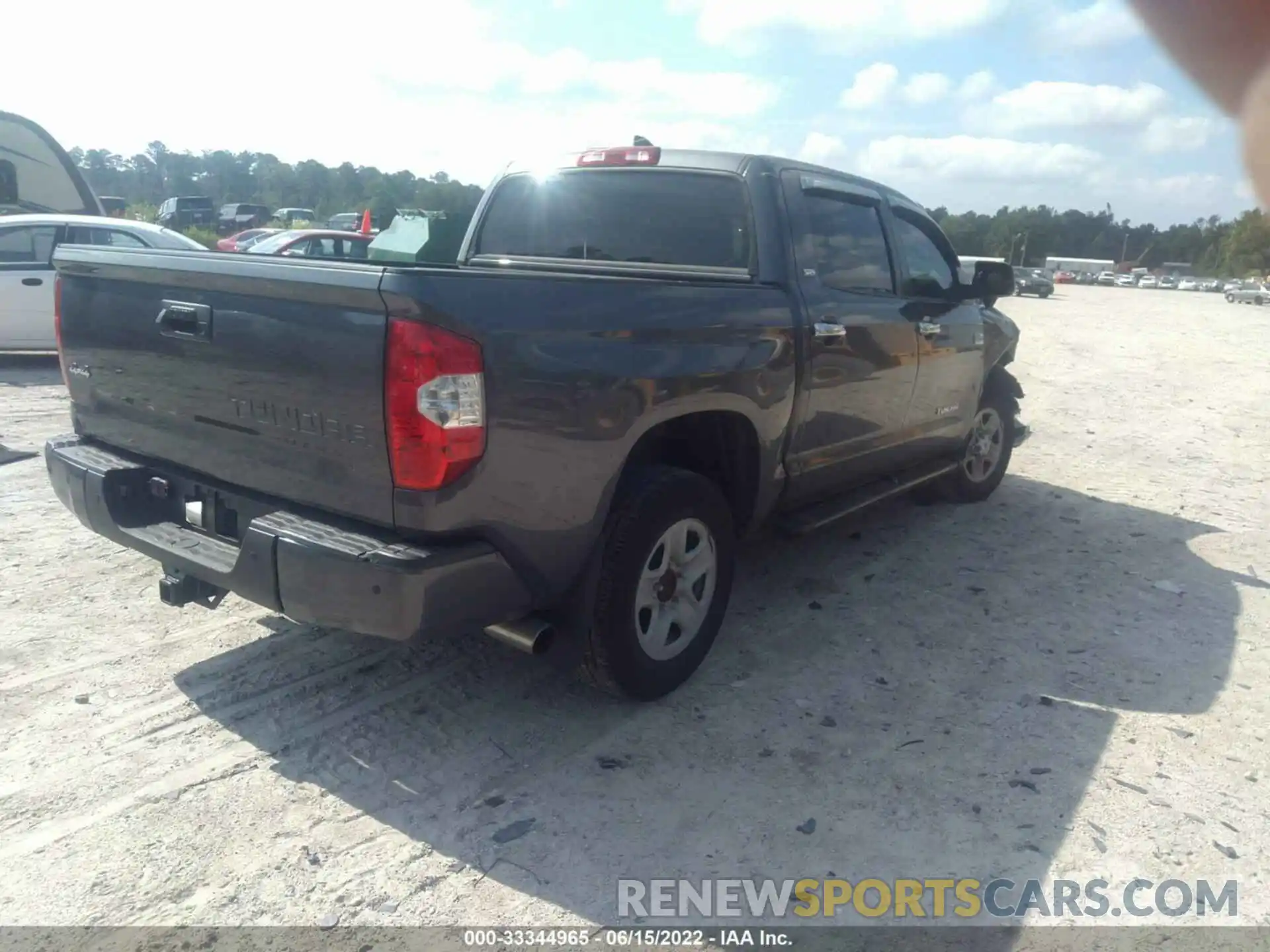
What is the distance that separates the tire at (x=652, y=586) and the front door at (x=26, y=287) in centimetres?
848

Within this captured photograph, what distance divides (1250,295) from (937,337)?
50.9m

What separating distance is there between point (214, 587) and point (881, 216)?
139 inches

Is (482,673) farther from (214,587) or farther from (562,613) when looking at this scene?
(214,587)

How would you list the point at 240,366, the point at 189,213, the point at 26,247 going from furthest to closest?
the point at 189,213
the point at 26,247
the point at 240,366

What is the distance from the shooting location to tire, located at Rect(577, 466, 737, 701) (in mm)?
3127

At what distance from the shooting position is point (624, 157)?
14.5ft

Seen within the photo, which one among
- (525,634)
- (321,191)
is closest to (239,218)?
(321,191)

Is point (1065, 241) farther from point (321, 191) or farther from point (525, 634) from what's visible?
point (525, 634)

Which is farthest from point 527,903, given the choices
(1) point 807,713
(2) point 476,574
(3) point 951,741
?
(3) point 951,741

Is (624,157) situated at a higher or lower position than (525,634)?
higher

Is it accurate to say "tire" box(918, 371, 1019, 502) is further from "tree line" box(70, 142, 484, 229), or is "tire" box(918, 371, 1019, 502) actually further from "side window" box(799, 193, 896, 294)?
"tree line" box(70, 142, 484, 229)

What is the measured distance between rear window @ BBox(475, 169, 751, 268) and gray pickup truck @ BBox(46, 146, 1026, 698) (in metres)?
0.01

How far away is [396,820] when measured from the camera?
9.08ft

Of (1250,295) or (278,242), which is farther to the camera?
(1250,295)
